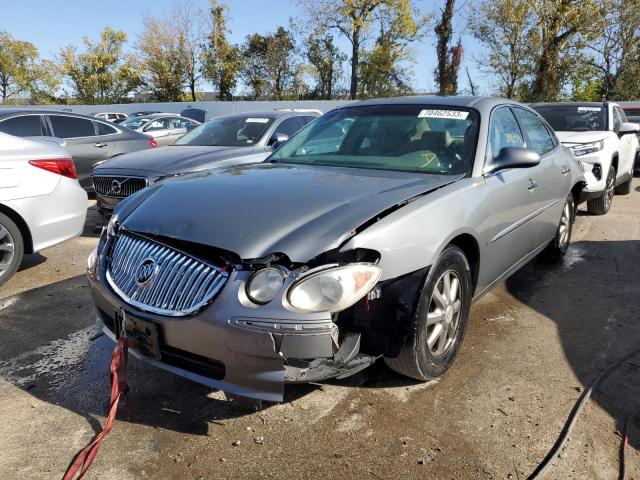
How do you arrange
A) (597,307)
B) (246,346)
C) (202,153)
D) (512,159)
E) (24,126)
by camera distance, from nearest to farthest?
(246,346) < (512,159) < (597,307) < (202,153) < (24,126)

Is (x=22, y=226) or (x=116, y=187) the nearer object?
(x=22, y=226)

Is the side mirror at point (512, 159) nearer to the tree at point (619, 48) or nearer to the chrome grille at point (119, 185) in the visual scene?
the chrome grille at point (119, 185)

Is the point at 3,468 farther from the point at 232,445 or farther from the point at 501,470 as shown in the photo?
the point at 501,470

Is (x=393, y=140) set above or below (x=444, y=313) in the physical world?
above

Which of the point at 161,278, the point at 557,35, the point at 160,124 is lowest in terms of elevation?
the point at 160,124

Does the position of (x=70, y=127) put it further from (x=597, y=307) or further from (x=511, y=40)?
(x=511, y=40)

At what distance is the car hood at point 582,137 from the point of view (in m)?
7.22

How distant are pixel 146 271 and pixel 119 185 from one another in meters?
3.94

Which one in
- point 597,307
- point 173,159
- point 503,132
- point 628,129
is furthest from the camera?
point 628,129

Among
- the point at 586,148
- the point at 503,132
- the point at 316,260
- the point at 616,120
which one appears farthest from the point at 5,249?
the point at 616,120

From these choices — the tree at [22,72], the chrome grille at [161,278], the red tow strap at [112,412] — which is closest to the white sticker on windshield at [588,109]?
the chrome grille at [161,278]

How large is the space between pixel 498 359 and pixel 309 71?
129 ft

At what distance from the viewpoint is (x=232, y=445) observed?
2.42 m

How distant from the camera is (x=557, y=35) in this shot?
3075 cm
